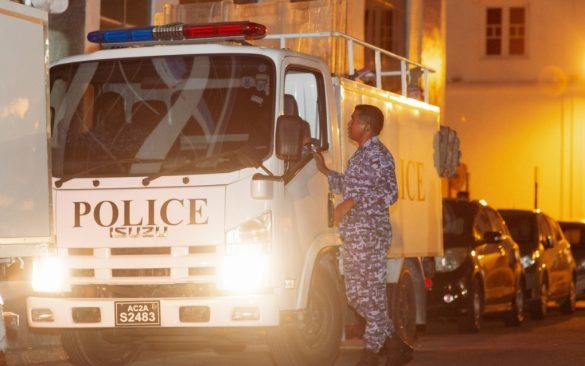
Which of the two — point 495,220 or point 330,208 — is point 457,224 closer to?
point 495,220

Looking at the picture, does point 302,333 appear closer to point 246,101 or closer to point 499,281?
point 246,101

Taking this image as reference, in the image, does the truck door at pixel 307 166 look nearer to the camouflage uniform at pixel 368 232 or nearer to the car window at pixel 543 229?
the camouflage uniform at pixel 368 232

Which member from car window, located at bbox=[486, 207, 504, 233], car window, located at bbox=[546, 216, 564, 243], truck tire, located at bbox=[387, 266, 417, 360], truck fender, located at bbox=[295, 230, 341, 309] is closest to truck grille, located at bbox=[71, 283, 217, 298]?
truck fender, located at bbox=[295, 230, 341, 309]

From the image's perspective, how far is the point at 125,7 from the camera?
20.6 m

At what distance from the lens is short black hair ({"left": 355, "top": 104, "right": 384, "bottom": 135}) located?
12.4 m

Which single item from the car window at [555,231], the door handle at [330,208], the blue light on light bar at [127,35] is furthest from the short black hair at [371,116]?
the car window at [555,231]

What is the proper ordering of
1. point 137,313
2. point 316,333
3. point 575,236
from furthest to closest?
point 575,236 < point 316,333 < point 137,313

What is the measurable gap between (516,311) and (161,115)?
1080cm

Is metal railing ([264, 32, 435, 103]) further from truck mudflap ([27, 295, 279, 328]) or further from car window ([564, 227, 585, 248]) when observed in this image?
car window ([564, 227, 585, 248])

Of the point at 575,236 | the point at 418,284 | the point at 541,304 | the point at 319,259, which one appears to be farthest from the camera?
the point at 575,236

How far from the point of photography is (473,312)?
1958 cm

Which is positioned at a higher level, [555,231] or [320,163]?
[320,163]

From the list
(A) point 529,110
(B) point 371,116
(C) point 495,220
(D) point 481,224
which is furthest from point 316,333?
(A) point 529,110

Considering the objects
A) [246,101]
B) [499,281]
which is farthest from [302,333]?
[499,281]
